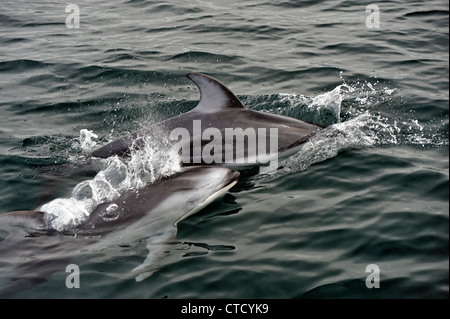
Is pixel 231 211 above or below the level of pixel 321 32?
below

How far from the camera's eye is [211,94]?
29.5ft

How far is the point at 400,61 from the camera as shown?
13000 mm

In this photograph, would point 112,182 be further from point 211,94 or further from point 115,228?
point 211,94

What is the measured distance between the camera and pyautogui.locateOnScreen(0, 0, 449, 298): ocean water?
241 inches

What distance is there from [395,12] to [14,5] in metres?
13.2

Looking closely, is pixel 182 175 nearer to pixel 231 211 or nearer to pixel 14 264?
pixel 231 211

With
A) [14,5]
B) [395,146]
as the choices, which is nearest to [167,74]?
[395,146]

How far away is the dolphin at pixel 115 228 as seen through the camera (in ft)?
20.9

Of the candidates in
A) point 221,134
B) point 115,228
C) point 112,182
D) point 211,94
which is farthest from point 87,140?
point 115,228

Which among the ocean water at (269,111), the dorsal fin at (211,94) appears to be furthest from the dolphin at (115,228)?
the dorsal fin at (211,94)

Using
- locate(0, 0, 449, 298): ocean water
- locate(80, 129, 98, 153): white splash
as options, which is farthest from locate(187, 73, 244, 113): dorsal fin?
locate(80, 129, 98, 153): white splash

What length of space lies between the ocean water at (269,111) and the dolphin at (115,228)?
9 cm

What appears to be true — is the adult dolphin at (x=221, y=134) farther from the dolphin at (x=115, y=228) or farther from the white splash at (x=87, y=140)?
the dolphin at (x=115, y=228)

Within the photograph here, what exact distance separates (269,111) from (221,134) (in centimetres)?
210
